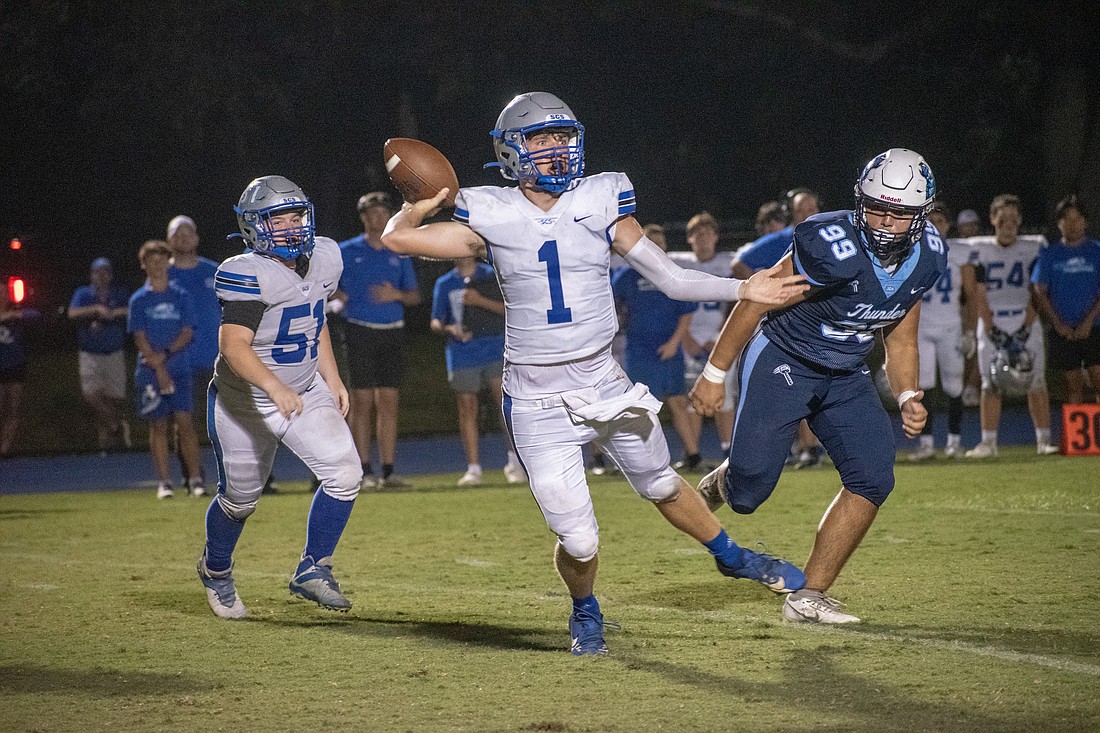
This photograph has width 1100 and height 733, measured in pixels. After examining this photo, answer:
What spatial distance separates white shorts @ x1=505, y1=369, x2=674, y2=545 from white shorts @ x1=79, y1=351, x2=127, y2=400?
Answer: 10.2 metres

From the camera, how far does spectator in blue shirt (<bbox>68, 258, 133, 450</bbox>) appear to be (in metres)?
14.1

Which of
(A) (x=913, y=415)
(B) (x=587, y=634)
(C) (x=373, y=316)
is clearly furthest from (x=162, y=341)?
(A) (x=913, y=415)

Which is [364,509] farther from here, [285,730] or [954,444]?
[285,730]

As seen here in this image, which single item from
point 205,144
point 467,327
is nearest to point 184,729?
point 467,327

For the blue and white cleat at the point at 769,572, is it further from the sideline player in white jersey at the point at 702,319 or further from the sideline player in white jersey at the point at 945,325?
the sideline player in white jersey at the point at 945,325

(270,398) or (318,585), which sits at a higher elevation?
(270,398)

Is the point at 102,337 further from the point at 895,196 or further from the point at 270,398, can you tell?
the point at 895,196

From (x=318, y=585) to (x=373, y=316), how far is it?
5065mm

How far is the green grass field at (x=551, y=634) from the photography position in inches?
169

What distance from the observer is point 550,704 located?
4371mm

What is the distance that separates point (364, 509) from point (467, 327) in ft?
6.00

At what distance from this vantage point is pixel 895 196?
5.08 m

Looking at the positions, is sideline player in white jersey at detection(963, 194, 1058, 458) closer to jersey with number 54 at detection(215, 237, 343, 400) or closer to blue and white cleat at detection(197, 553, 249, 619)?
jersey with number 54 at detection(215, 237, 343, 400)

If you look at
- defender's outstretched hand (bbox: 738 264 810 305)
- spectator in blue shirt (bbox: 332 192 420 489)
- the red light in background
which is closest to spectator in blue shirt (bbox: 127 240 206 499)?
the red light in background
